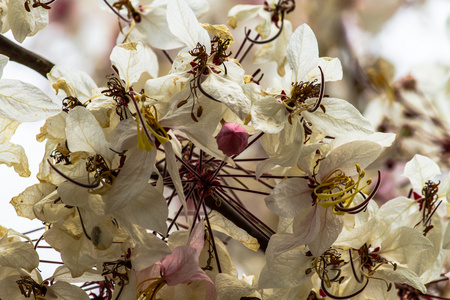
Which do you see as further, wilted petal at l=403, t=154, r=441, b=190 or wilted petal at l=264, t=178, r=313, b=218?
wilted petal at l=403, t=154, r=441, b=190

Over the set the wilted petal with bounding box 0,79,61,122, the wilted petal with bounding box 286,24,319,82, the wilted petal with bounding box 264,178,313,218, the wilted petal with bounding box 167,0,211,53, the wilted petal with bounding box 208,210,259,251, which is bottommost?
the wilted petal with bounding box 208,210,259,251

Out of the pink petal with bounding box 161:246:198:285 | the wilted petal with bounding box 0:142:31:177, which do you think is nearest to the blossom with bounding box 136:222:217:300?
the pink petal with bounding box 161:246:198:285

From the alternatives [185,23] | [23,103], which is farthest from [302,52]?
[23,103]

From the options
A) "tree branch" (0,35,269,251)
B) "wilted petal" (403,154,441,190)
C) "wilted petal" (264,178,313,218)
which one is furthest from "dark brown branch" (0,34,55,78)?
"wilted petal" (403,154,441,190)

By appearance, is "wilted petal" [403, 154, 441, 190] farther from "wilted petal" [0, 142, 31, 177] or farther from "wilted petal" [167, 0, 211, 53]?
"wilted petal" [0, 142, 31, 177]

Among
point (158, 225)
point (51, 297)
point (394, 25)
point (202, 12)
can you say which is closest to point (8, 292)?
point (51, 297)

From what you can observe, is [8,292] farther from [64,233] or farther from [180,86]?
[180,86]

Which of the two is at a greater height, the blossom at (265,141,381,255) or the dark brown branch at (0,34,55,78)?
the dark brown branch at (0,34,55,78)
